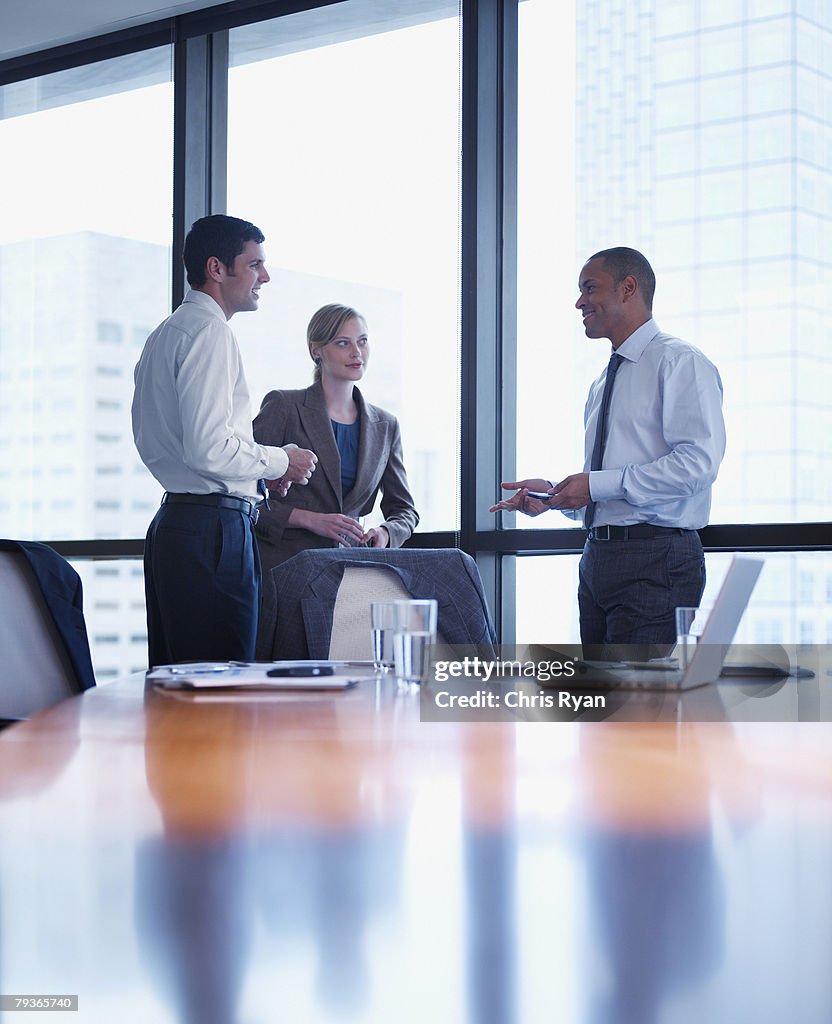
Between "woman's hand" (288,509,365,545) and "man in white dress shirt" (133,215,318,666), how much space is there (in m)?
0.44

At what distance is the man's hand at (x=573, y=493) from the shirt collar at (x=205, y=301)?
1040mm

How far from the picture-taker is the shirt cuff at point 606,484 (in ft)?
10.1

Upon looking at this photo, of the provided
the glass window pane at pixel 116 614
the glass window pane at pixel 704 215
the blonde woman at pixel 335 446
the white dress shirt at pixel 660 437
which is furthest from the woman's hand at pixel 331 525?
the glass window pane at pixel 116 614

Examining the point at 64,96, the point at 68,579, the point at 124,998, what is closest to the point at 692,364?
the point at 68,579

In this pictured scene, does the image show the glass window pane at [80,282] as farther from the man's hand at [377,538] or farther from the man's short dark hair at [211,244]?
the man's short dark hair at [211,244]

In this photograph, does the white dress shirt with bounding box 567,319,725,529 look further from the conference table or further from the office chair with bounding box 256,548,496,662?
the conference table

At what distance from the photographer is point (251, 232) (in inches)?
124

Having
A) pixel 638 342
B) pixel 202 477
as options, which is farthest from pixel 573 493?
pixel 202 477

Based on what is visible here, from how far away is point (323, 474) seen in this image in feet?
11.9

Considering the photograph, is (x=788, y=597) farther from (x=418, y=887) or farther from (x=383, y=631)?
(x=418, y=887)

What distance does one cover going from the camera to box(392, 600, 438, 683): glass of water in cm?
143

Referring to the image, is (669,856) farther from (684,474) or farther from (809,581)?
(809,581)

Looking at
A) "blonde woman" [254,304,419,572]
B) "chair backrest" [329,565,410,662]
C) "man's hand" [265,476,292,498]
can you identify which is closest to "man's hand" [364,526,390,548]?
"blonde woman" [254,304,419,572]

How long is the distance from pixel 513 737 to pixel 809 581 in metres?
2.90
